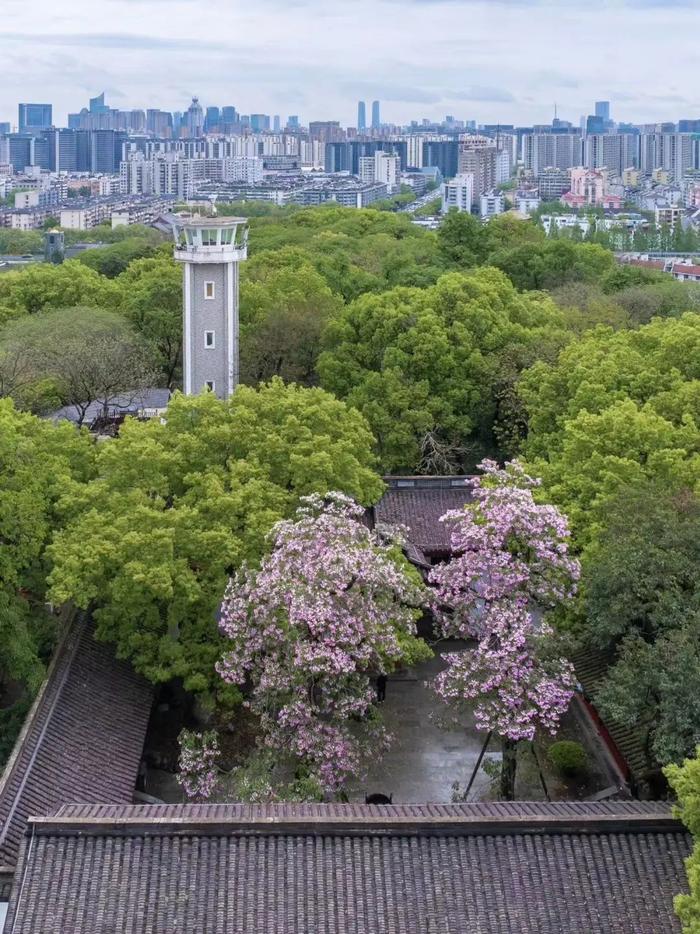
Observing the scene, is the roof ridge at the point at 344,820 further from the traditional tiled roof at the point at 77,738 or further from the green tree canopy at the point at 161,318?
the green tree canopy at the point at 161,318

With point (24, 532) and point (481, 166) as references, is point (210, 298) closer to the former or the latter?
point (24, 532)

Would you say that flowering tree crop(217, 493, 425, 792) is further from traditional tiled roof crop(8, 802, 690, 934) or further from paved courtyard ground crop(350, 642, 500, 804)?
traditional tiled roof crop(8, 802, 690, 934)

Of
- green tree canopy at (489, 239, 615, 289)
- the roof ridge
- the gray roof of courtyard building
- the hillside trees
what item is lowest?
the roof ridge

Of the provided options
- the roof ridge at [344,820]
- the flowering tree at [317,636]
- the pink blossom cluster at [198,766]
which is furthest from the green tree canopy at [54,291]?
the roof ridge at [344,820]

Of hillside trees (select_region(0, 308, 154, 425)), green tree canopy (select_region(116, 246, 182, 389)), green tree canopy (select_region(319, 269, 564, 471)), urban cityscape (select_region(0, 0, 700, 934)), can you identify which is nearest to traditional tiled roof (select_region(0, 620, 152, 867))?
urban cityscape (select_region(0, 0, 700, 934))

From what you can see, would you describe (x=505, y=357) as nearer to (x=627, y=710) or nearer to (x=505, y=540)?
(x=505, y=540)
